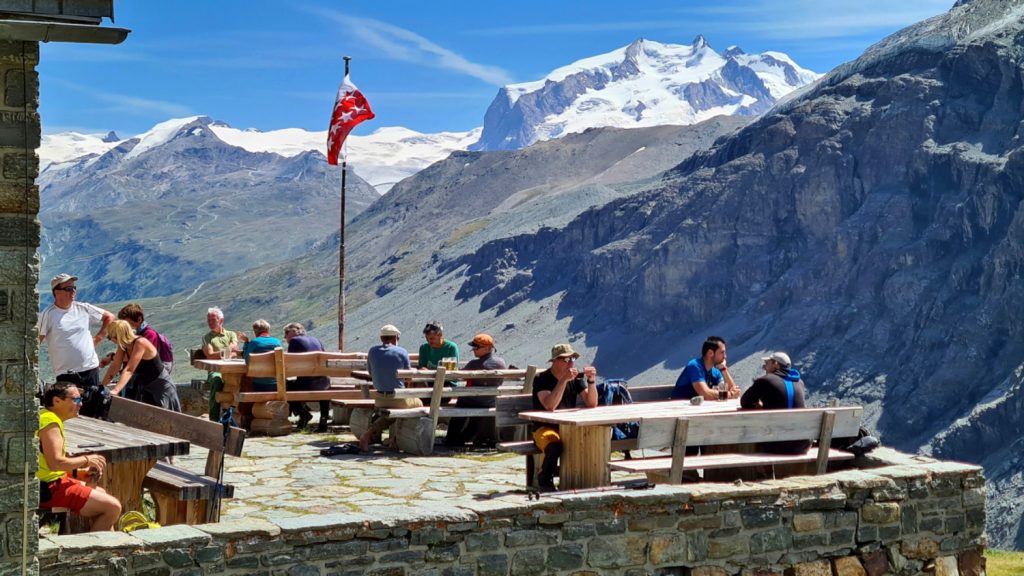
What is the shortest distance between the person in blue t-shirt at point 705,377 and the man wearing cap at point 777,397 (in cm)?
140

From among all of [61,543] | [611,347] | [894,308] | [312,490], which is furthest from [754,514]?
[611,347]

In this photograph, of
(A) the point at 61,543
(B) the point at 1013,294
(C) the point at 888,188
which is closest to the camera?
(A) the point at 61,543

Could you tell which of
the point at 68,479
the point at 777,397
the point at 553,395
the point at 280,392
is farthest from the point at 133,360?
the point at 777,397

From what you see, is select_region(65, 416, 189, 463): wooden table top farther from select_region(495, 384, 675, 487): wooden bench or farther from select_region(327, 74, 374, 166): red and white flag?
select_region(327, 74, 374, 166): red and white flag

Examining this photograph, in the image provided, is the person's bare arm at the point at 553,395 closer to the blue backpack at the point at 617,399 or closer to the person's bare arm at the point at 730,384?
the blue backpack at the point at 617,399

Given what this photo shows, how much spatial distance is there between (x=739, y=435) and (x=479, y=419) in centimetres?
429

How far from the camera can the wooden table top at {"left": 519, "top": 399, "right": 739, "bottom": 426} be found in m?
8.98

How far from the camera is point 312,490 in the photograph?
32.5ft

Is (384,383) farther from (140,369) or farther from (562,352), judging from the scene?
(562,352)

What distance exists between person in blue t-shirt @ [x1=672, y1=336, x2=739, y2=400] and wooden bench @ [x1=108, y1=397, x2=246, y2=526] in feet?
17.0

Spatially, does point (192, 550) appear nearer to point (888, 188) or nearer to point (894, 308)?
point (894, 308)

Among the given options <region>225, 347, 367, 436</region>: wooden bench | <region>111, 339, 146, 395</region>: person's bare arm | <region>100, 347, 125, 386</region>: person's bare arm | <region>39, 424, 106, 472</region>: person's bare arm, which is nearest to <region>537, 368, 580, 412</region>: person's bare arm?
<region>39, 424, 106, 472</region>: person's bare arm

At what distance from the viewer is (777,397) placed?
396 inches

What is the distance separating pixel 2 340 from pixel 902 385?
120m
